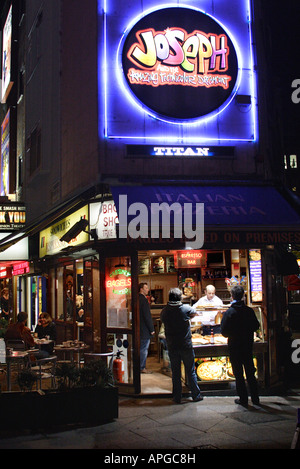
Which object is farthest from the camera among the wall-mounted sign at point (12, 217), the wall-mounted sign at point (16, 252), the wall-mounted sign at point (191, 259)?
the wall-mounted sign at point (16, 252)

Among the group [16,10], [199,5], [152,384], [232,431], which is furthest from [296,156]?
[16,10]

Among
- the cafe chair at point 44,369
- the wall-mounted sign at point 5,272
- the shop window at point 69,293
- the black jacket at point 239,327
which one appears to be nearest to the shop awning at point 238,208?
the black jacket at point 239,327

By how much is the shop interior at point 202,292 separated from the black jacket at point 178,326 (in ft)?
2.08

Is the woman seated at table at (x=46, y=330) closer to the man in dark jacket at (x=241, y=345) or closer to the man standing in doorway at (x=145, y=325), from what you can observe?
the man standing in doorway at (x=145, y=325)

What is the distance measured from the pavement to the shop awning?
3.04 m

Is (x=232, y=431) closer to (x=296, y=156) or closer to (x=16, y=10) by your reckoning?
(x=296, y=156)

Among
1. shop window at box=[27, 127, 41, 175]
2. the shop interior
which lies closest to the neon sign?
the shop interior

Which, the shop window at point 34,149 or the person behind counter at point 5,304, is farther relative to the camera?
the person behind counter at point 5,304

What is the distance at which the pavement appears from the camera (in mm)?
6719

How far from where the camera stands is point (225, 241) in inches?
385

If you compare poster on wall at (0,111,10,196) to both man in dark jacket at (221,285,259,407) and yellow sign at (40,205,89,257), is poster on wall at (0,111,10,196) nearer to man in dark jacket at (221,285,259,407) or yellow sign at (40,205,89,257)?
yellow sign at (40,205,89,257)

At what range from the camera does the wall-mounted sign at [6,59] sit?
70.5 ft

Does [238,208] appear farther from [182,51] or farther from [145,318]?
[182,51]

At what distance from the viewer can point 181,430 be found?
7.47 m
